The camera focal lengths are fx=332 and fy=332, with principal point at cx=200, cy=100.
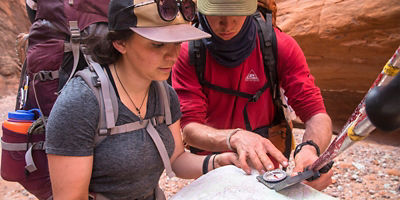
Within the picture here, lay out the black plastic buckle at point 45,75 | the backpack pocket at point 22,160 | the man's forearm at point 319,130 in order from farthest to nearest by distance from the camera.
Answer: the man's forearm at point 319,130, the black plastic buckle at point 45,75, the backpack pocket at point 22,160

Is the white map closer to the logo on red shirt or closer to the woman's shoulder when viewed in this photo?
the woman's shoulder

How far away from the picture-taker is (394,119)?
525mm

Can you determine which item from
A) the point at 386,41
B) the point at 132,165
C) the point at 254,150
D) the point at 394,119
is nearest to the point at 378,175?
the point at 386,41

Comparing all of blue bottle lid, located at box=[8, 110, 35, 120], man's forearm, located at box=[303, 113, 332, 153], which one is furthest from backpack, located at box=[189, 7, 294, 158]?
blue bottle lid, located at box=[8, 110, 35, 120]

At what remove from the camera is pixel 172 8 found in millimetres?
1507

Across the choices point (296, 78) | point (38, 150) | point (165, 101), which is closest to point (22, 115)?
point (38, 150)

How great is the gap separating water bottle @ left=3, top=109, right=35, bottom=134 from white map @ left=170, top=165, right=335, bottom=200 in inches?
36.7

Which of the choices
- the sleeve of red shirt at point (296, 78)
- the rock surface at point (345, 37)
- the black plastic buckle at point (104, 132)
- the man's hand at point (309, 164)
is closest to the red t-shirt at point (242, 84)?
the sleeve of red shirt at point (296, 78)

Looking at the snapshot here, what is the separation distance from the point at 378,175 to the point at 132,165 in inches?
139

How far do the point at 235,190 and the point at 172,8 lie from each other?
2.85 ft

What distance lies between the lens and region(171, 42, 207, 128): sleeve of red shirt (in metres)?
2.21

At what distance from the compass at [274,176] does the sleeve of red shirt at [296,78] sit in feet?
2.73

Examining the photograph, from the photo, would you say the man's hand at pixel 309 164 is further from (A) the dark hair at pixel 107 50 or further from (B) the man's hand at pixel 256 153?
(A) the dark hair at pixel 107 50

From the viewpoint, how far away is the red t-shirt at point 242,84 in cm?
224
